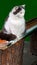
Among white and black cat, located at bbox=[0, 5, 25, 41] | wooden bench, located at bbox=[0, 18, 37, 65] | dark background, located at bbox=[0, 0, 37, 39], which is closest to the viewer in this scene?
wooden bench, located at bbox=[0, 18, 37, 65]

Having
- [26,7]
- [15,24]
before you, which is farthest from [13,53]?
[26,7]

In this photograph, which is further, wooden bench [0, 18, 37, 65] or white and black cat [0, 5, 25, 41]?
white and black cat [0, 5, 25, 41]

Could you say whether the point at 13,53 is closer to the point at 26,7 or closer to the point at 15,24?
the point at 15,24

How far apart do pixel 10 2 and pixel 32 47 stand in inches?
32.2

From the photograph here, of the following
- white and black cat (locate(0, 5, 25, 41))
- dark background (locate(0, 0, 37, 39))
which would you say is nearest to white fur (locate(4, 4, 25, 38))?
white and black cat (locate(0, 5, 25, 41))

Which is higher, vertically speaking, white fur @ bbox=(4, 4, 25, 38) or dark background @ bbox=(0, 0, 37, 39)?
white fur @ bbox=(4, 4, 25, 38)

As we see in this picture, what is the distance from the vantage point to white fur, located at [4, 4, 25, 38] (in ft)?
5.87

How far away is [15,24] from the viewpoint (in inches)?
70.7

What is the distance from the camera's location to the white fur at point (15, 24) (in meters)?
1.79

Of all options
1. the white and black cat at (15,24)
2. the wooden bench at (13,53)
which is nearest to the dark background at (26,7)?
the wooden bench at (13,53)

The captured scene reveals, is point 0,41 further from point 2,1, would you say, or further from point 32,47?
point 2,1

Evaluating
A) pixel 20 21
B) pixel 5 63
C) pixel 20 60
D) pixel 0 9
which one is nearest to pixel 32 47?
pixel 20 60

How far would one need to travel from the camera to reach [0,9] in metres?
2.92

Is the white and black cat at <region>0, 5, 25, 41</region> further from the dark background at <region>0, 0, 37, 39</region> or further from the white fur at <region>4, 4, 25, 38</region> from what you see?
the dark background at <region>0, 0, 37, 39</region>
